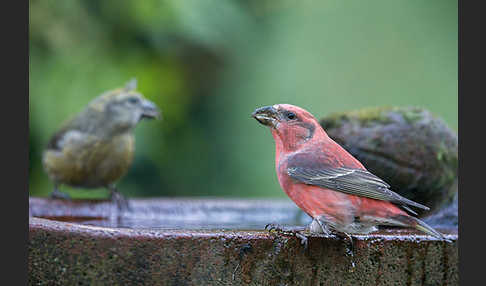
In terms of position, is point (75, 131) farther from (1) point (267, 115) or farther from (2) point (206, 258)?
(2) point (206, 258)

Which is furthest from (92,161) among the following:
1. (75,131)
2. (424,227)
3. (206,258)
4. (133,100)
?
(424,227)

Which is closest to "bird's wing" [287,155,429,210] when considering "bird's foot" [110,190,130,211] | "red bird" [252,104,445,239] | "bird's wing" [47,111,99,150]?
"red bird" [252,104,445,239]

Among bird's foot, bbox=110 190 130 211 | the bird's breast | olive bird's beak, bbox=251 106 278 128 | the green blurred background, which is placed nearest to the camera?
olive bird's beak, bbox=251 106 278 128

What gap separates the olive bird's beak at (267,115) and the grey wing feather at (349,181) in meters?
0.30

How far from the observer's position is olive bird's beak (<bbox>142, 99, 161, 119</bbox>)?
20.7 feet

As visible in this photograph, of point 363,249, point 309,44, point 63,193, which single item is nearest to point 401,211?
point 363,249

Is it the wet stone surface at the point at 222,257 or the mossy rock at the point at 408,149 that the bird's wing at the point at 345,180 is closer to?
the wet stone surface at the point at 222,257

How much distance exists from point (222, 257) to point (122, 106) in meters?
3.51

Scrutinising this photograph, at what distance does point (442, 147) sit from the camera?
4918mm

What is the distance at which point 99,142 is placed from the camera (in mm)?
6449

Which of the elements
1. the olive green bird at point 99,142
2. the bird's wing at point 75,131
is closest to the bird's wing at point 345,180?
the olive green bird at point 99,142

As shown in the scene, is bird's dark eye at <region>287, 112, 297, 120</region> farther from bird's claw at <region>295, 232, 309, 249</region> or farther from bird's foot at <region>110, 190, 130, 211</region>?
bird's foot at <region>110, 190, 130, 211</region>

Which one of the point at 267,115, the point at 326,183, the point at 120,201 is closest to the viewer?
the point at 326,183

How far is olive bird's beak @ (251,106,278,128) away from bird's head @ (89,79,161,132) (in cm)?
284
